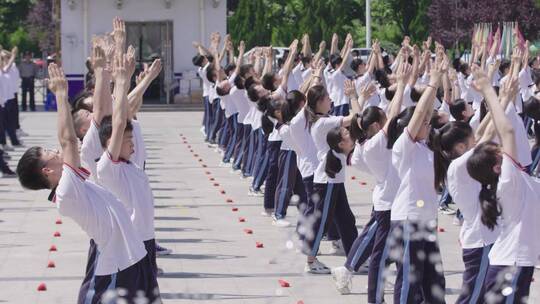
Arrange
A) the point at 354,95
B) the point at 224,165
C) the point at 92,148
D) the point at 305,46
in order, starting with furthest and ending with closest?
the point at 305,46 < the point at 224,165 < the point at 354,95 < the point at 92,148

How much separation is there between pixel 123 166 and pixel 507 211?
2.47 meters

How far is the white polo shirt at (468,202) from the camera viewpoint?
722cm

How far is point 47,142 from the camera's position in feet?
77.0

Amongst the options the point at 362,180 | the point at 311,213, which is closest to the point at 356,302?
the point at 311,213

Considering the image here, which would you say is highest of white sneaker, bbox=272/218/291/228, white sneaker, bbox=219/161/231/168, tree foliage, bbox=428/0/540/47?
tree foliage, bbox=428/0/540/47

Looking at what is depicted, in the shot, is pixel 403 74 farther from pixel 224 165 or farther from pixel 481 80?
pixel 224 165

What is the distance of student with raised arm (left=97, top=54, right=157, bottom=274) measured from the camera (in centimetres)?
698

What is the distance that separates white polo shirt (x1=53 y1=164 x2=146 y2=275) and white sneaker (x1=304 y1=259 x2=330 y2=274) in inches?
149

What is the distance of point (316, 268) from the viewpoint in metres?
10.2

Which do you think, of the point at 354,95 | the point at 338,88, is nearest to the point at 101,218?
the point at 354,95

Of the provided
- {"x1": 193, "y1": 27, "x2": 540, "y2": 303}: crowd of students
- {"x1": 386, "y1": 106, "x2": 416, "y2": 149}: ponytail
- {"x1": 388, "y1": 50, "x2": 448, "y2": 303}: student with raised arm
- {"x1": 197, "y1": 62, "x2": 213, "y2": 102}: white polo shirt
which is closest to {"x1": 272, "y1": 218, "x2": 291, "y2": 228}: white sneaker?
{"x1": 193, "y1": 27, "x2": 540, "y2": 303}: crowd of students

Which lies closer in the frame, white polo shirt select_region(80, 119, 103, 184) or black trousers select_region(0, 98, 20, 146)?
white polo shirt select_region(80, 119, 103, 184)

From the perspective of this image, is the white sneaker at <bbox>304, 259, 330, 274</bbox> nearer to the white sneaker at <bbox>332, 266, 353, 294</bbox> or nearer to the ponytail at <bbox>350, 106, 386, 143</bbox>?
the white sneaker at <bbox>332, 266, 353, 294</bbox>

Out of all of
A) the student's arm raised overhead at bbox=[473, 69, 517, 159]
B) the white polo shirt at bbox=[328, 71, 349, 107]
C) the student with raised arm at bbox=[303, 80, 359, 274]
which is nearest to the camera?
the student's arm raised overhead at bbox=[473, 69, 517, 159]
